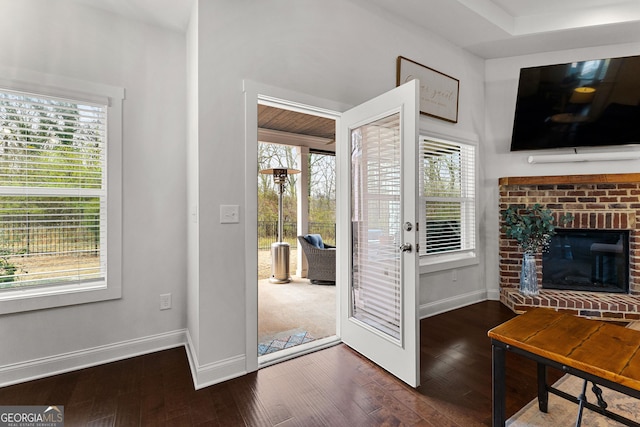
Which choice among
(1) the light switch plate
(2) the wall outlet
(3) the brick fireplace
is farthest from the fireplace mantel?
(2) the wall outlet

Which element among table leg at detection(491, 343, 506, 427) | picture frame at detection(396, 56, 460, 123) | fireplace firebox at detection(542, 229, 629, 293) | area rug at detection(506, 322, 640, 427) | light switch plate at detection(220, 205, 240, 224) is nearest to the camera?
table leg at detection(491, 343, 506, 427)

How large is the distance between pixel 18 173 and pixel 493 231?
475 cm

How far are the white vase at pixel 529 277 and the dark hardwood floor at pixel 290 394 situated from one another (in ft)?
4.91

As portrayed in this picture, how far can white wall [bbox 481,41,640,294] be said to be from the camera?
3.84 m

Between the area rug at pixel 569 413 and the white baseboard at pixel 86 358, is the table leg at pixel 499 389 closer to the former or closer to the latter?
the area rug at pixel 569 413

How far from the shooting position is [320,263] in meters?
4.98

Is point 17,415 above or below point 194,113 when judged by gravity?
below

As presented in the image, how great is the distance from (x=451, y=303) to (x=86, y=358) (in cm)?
357

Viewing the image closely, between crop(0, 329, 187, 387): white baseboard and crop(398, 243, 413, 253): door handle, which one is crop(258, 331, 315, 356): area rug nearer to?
crop(0, 329, 187, 387): white baseboard

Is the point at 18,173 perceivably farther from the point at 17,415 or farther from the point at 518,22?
the point at 518,22

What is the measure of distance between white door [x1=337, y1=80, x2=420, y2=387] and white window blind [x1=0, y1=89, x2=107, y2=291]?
1971 mm

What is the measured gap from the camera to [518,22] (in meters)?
3.47

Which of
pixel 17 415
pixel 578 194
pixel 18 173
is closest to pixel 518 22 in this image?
pixel 578 194

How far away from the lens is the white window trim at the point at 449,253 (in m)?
3.44
